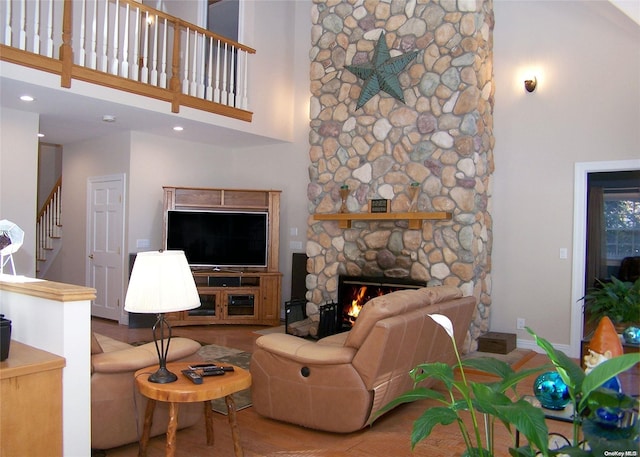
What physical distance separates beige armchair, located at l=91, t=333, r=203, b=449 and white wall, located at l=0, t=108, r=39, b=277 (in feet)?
11.3

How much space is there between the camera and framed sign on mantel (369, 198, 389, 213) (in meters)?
5.95

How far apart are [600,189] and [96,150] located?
6570 millimetres

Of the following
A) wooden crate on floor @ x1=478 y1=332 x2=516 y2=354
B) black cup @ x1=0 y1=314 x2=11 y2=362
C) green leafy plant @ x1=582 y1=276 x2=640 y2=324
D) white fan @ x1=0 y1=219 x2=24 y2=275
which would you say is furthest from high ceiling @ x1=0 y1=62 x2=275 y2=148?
green leafy plant @ x1=582 y1=276 x2=640 y2=324

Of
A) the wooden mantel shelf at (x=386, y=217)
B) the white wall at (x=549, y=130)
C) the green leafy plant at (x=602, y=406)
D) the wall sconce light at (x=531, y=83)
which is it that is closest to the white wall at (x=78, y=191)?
the wooden mantel shelf at (x=386, y=217)

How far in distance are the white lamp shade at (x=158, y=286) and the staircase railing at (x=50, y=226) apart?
655 centimetres

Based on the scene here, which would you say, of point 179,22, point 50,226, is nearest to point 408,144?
point 179,22

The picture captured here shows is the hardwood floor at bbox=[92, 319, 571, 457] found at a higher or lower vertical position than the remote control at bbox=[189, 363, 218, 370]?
lower

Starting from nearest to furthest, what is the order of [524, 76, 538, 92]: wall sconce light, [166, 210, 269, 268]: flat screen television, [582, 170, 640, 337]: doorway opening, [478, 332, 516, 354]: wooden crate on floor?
[582, 170, 640, 337]: doorway opening → [478, 332, 516, 354]: wooden crate on floor → [524, 76, 538, 92]: wall sconce light → [166, 210, 269, 268]: flat screen television

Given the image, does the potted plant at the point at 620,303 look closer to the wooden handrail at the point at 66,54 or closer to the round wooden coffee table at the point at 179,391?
the round wooden coffee table at the point at 179,391

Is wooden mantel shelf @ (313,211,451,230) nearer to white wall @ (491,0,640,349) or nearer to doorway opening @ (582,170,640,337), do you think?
white wall @ (491,0,640,349)

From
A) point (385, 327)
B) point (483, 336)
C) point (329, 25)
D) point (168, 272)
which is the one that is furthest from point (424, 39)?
point (168, 272)

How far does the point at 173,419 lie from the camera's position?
2555mm

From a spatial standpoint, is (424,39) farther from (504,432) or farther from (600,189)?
(504,432)

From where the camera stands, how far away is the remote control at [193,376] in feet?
8.67
